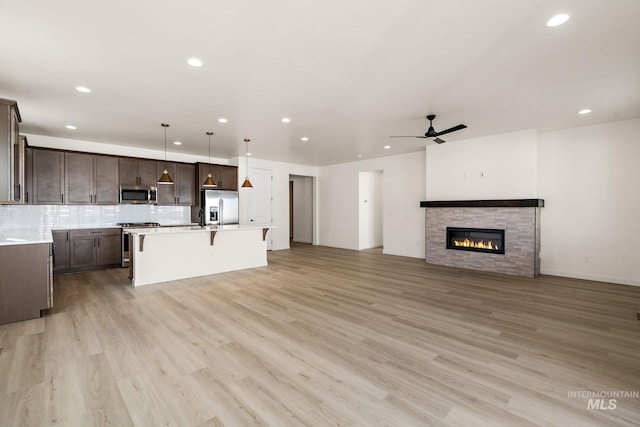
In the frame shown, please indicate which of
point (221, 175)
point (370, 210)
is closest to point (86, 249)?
point (221, 175)

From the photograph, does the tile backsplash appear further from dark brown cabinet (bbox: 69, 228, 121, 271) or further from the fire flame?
the fire flame

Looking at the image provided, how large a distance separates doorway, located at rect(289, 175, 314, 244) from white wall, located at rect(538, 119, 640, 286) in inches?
266

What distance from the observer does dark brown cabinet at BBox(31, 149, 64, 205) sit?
549cm

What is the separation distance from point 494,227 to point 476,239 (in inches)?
18.1

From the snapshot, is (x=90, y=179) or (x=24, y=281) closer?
(x=24, y=281)

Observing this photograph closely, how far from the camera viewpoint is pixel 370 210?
30.8 ft

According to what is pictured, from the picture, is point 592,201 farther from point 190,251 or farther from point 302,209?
point 302,209

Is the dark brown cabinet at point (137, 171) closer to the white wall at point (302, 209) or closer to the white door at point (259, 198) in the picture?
the white door at point (259, 198)

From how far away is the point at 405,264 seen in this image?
21.6 ft

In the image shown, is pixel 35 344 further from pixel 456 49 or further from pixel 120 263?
pixel 456 49

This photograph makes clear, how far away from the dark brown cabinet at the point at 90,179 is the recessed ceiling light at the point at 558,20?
24.5 feet

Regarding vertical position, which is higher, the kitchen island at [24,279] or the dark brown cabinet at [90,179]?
the dark brown cabinet at [90,179]

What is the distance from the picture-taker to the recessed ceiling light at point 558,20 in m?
2.22

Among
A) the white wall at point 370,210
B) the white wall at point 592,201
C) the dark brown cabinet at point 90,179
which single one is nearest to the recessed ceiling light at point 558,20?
the white wall at point 592,201
